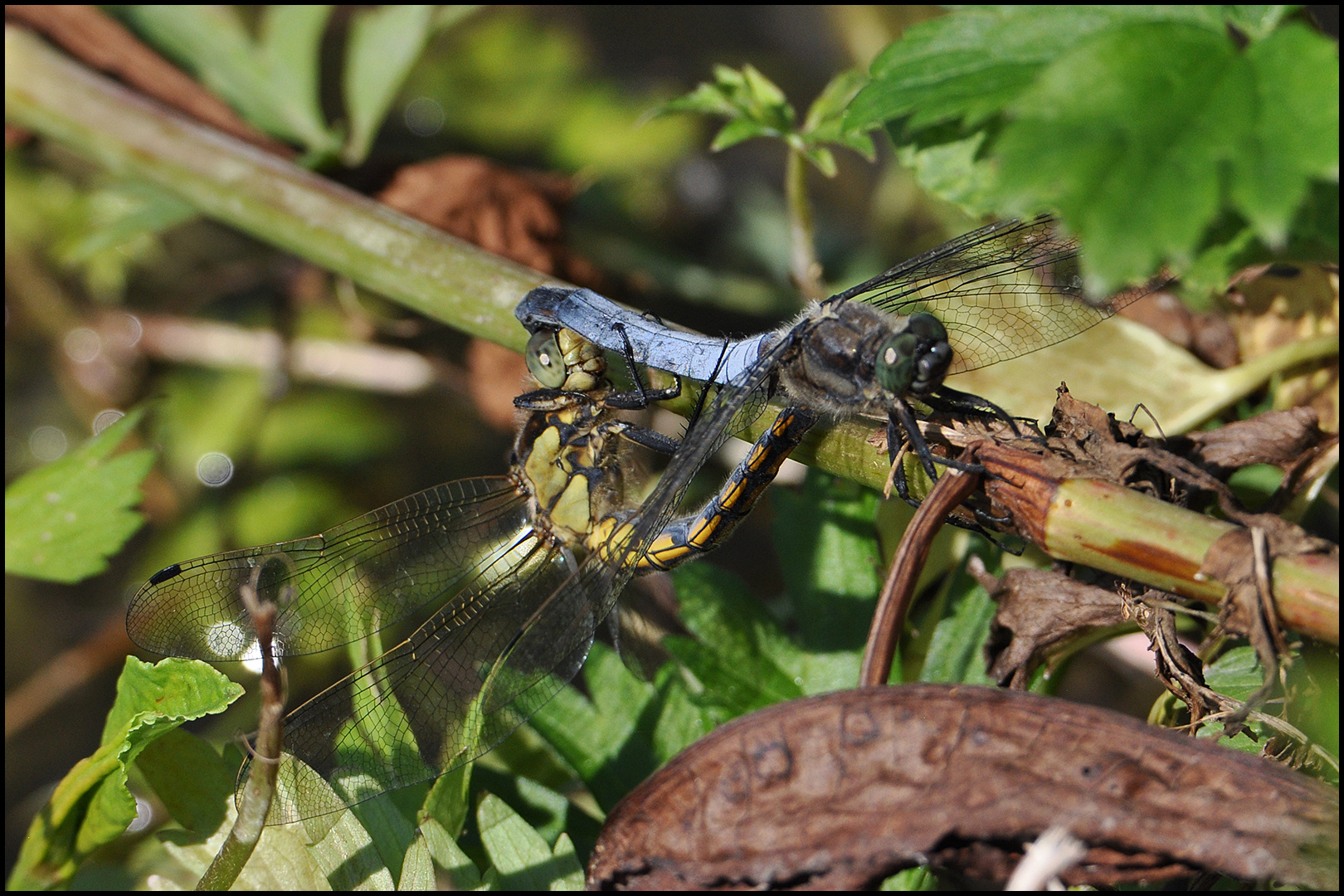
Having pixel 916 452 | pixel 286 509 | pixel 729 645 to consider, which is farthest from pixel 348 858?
pixel 286 509

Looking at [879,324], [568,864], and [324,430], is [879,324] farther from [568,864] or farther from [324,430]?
[324,430]

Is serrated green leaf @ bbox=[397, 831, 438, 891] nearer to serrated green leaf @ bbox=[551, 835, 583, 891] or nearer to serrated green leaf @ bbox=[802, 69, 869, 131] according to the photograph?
serrated green leaf @ bbox=[551, 835, 583, 891]

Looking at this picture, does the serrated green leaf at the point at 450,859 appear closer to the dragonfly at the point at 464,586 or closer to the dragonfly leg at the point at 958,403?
the dragonfly at the point at 464,586

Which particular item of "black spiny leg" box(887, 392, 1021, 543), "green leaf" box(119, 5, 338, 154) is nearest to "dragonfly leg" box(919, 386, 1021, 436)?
"black spiny leg" box(887, 392, 1021, 543)

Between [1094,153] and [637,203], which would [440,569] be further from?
[637,203]

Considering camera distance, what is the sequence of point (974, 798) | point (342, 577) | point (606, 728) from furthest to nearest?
1. point (342, 577)
2. point (606, 728)
3. point (974, 798)
